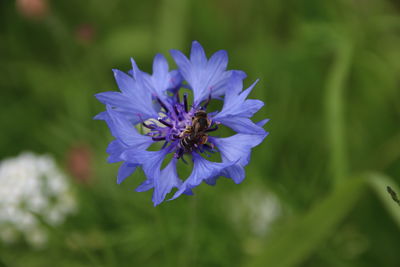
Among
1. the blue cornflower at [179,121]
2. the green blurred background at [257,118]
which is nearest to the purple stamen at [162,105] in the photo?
the blue cornflower at [179,121]

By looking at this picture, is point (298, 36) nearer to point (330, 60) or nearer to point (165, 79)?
point (330, 60)

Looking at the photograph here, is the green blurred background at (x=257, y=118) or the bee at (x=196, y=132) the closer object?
the bee at (x=196, y=132)

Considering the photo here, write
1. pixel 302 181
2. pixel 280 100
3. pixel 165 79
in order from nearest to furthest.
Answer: pixel 165 79 → pixel 302 181 → pixel 280 100

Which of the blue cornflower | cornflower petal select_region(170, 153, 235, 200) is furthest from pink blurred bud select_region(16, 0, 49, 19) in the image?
cornflower petal select_region(170, 153, 235, 200)

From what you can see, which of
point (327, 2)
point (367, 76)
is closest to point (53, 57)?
point (327, 2)

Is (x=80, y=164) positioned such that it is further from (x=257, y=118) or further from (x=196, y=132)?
(x=196, y=132)

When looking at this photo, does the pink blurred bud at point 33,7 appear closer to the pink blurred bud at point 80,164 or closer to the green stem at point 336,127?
the pink blurred bud at point 80,164
